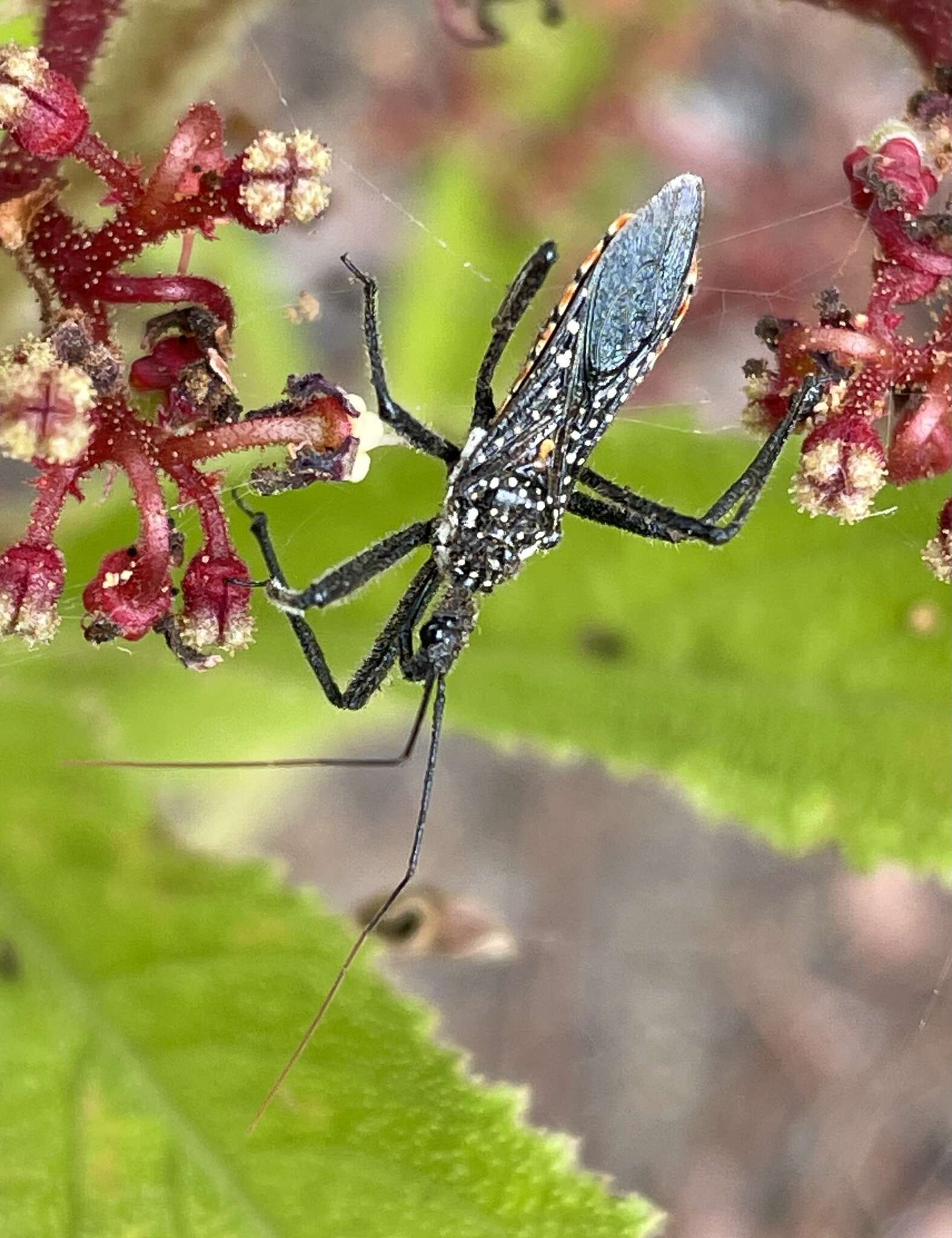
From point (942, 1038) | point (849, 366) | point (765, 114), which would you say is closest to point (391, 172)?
point (765, 114)

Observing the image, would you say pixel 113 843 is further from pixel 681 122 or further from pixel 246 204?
pixel 681 122

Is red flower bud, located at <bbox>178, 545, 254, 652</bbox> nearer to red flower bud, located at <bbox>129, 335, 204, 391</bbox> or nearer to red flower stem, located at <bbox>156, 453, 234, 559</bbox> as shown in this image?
red flower stem, located at <bbox>156, 453, 234, 559</bbox>

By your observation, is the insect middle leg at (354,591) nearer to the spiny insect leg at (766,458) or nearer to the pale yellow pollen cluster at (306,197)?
the spiny insect leg at (766,458)

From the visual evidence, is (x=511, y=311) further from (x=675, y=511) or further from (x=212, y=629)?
(x=212, y=629)

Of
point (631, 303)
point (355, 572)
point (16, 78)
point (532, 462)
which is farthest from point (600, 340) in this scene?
point (16, 78)

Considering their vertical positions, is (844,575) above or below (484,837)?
below
